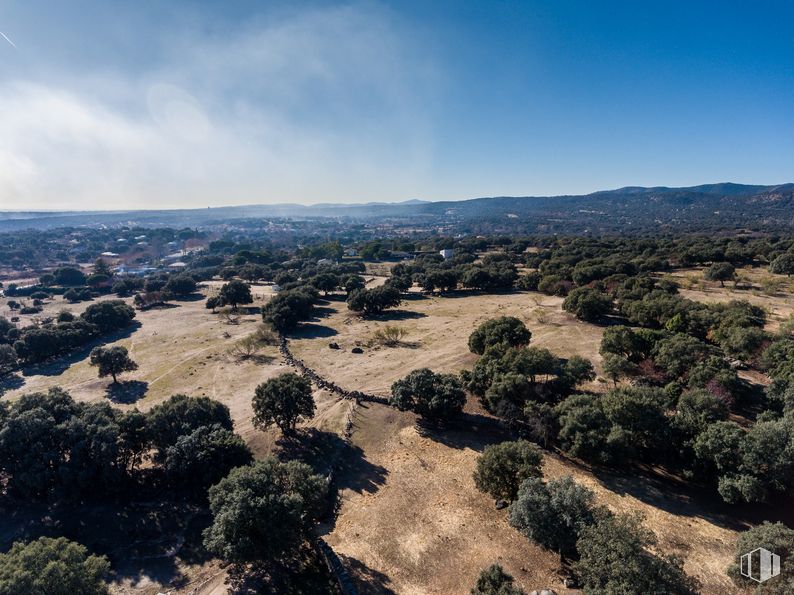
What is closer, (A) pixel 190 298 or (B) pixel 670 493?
(B) pixel 670 493

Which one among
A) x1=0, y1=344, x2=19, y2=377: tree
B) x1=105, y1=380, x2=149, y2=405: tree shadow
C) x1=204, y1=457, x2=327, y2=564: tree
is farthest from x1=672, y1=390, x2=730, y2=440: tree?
x1=0, y1=344, x2=19, y2=377: tree

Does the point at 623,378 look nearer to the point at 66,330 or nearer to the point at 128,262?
the point at 66,330

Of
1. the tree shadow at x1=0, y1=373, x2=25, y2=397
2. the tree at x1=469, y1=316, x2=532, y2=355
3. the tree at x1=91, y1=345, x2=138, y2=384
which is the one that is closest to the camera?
the tree at x1=91, y1=345, x2=138, y2=384

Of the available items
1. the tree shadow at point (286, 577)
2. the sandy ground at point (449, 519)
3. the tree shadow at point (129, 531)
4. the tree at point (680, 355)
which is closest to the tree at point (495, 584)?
the sandy ground at point (449, 519)

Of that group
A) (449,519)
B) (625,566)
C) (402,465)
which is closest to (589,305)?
(402,465)

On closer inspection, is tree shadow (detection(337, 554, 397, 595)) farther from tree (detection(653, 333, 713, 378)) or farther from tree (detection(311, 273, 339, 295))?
tree (detection(311, 273, 339, 295))

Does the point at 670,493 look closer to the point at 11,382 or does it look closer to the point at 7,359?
the point at 11,382
